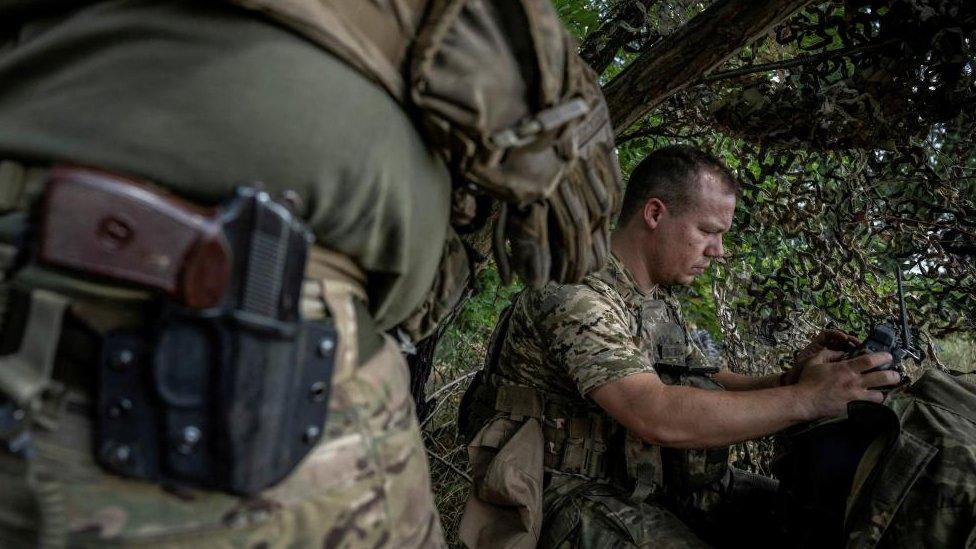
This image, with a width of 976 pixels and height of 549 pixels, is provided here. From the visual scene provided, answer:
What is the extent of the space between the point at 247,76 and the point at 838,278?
3202 millimetres

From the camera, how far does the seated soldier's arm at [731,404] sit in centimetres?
208

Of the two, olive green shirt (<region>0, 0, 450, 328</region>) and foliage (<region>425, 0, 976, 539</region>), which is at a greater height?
foliage (<region>425, 0, 976, 539</region>)

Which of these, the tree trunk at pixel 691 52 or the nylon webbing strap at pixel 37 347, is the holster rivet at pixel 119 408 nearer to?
the nylon webbing strap at pixel 37 347

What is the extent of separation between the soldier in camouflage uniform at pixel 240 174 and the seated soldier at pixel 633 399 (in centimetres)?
126

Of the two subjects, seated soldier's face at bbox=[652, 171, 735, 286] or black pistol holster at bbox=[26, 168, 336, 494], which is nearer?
black pistol holster at bbox=[26, 168, 336, 494]

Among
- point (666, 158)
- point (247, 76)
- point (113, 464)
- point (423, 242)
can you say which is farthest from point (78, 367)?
point (666, 158)

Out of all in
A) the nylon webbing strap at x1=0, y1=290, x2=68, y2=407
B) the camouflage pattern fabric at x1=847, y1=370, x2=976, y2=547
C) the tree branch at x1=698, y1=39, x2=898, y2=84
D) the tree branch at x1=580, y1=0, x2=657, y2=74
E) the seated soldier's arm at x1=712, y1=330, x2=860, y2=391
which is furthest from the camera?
the tree branch at x1=580, y1=0, x2=657, y2=74

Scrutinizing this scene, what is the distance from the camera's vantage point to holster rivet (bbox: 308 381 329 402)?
0.85 meters

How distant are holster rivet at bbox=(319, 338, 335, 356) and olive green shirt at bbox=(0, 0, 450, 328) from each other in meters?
0.12

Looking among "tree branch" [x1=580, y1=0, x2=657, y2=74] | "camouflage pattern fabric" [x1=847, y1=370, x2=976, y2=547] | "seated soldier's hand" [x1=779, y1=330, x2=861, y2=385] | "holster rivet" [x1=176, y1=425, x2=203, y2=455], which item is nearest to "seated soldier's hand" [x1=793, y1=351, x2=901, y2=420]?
"seated soldier's hand" [x1=779, y1=330, x2=861, y2=385]

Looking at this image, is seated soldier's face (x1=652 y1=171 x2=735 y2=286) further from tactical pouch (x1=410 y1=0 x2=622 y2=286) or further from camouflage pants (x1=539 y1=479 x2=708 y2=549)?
tactical pouch (x1=410 y1=0 x2=622 y2=286)

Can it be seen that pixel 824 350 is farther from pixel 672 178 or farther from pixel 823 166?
pixel 823 166

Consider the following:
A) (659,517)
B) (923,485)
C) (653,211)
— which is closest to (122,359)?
(923,485)

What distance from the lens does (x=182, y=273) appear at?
0.74 meters
